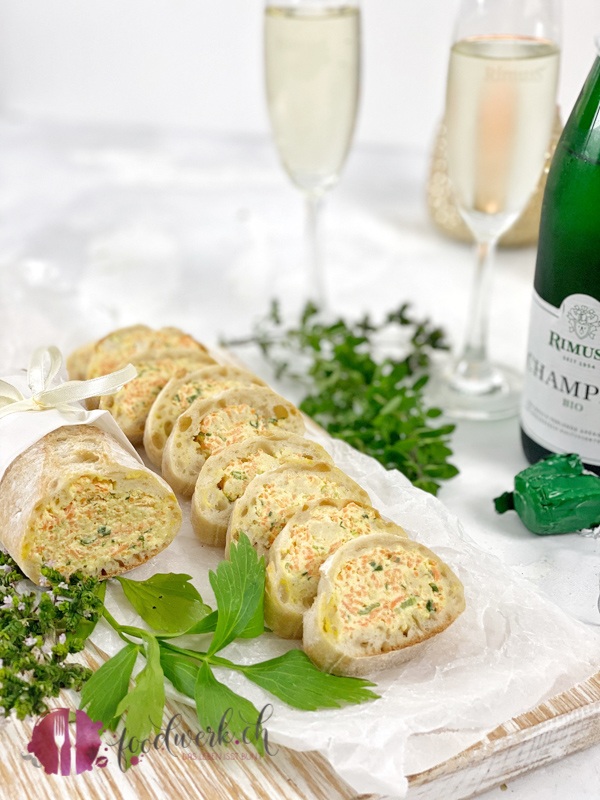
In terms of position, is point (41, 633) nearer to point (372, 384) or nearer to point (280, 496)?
point (280, 496)

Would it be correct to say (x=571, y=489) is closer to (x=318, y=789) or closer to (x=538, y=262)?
(x=538, y=262)

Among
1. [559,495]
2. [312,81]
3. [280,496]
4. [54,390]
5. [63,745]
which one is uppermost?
[312,81]

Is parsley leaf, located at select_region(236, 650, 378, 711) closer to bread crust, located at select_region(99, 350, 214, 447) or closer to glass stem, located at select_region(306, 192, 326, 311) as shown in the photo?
bread crust, located at select_region(99, 350, 214, 447)

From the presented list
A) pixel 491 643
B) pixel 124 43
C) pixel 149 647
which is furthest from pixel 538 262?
pixel 124 43

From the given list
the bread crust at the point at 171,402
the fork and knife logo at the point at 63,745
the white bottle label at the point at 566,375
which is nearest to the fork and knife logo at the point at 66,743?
the fork and knife logo at the point at 63,745

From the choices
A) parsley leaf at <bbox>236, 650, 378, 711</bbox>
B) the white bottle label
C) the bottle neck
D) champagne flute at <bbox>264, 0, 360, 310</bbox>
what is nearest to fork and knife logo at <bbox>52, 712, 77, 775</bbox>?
parsley leaf at <bbox>236, 650, 378, 711</bbox>

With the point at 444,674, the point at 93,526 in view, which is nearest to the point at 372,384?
the point at 93,526

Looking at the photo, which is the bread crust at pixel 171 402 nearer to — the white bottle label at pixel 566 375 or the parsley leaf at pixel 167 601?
the parsley leaf at pixel 167 601
